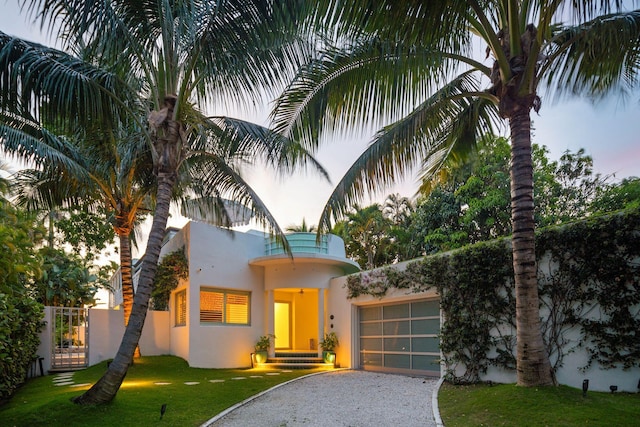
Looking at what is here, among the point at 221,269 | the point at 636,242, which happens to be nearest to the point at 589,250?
the point at 636,242

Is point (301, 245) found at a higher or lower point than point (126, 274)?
higher

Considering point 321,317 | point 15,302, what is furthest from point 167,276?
point 15,302

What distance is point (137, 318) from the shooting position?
7453 mm

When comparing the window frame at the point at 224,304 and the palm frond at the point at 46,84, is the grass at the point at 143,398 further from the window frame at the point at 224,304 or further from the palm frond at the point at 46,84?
the palm frond at the point at 46,84

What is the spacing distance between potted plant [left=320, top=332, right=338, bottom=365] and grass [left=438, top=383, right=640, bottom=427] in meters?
7.94

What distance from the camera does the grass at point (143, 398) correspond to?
6594mm

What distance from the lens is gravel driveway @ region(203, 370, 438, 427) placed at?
22.8 ft

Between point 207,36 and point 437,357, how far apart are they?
8926mm

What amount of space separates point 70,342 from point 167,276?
3.68 meters

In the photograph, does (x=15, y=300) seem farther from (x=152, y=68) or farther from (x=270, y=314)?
(x=270, y=314)

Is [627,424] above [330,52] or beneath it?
beneath

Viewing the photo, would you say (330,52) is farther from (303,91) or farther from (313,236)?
(313,236)

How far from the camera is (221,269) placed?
1520 centimetres

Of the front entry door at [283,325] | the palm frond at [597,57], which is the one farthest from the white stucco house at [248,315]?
the palm frond at [597,57]
